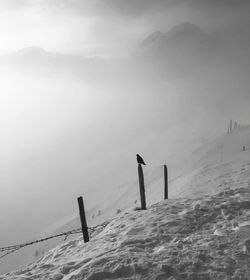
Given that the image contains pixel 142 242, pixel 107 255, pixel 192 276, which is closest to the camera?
pixel 192 276

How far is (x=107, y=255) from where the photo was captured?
911cm

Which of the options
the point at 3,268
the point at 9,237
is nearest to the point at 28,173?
the point at 9,237

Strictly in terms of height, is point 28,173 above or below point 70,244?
below

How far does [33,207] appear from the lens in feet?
350

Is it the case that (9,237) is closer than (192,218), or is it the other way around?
(192,218)

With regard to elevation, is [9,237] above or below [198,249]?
below

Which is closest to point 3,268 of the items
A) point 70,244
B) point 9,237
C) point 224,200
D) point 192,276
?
point 9,237

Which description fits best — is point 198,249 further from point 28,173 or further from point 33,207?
point 28,173

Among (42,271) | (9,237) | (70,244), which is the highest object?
(42,271)

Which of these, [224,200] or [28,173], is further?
[28,173]

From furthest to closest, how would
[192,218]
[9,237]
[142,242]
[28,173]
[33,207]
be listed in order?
[28,173], [33,207], [9,237], [192,218], [142,242]

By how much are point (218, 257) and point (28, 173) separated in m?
154

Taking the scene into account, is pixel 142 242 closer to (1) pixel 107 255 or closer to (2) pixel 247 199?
(1) pixel 107 255

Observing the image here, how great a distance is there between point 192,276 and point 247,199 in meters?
6.33
